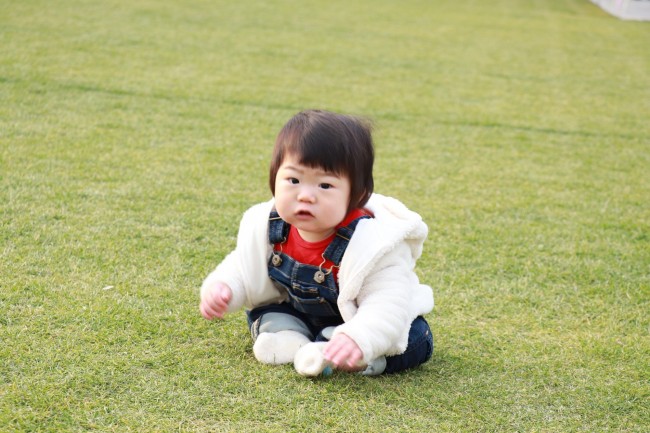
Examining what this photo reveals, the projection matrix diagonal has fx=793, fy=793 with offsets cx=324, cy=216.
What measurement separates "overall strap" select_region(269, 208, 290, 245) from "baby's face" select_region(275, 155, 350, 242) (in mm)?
99

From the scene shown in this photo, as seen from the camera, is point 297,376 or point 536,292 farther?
point 536,292

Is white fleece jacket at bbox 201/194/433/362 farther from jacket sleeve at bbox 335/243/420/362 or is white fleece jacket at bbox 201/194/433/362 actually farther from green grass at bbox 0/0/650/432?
green grass at bbox 0/0/650/432

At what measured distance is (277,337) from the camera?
76.0 inches

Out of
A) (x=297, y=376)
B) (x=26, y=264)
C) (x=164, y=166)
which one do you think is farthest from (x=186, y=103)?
(x=297, y=376)

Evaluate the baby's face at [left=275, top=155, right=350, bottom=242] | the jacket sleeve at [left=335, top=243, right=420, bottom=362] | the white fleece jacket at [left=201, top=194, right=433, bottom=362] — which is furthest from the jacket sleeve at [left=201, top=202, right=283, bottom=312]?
the jacket sleeve at [left=335, top=243, right=420, bottom=362]

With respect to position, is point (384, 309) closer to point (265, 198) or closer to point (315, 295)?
point (315, 295)

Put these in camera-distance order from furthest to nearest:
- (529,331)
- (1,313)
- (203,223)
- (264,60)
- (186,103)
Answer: (264,60)
(186,103)
(203,223)
(529,331)
(1,313)

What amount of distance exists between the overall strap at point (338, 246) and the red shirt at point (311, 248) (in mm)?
16

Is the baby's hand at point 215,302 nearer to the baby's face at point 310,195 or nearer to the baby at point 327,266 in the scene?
the baby at point 327,266

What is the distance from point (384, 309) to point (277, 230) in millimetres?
352

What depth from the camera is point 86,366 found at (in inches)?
72.7

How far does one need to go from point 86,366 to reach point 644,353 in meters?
1.45

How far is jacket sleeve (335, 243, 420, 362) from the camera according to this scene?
5.88 feet

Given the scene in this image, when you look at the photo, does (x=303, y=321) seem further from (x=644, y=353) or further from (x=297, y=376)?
(x=644, y=353)
